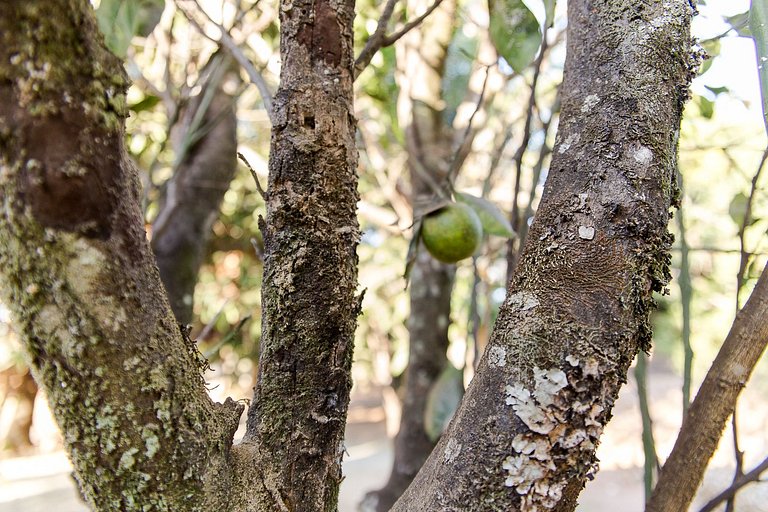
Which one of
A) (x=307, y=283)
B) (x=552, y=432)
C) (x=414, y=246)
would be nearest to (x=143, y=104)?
(x=414, y=246)

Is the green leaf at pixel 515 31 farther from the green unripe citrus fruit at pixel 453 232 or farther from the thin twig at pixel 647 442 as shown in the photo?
the thin twig at pixel 647 442

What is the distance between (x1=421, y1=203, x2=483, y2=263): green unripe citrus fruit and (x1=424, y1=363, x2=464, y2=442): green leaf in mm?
311

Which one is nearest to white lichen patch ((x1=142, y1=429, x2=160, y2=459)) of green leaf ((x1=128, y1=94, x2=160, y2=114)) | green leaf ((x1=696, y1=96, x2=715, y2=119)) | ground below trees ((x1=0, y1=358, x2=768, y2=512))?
green leaf ((x1=128, y1=94, x2=160, y2=114))

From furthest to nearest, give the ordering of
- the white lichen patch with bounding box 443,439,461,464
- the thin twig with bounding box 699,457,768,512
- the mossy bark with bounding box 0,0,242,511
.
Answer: the thin twig with bounding box 699,457,768,512
the white lichen patch with bounding box 443,439,461,464
the mossy bark with bounding box 0,0,242,511

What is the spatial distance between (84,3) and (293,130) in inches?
8.0

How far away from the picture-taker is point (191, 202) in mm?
1274

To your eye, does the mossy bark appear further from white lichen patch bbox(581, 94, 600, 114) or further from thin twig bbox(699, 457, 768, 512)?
thin twig bbox(699, 457, 768, 512)

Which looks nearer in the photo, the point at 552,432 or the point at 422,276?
the point at 552,432

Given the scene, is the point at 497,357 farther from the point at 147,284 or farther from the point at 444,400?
the point at 444,400

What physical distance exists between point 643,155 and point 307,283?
287mm

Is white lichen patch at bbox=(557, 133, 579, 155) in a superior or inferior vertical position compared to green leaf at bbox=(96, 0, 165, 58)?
inferior

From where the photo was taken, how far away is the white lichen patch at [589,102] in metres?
0.49

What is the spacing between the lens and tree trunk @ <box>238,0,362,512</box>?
0.50 m

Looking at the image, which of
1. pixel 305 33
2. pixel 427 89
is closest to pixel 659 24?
pixel 305 33
